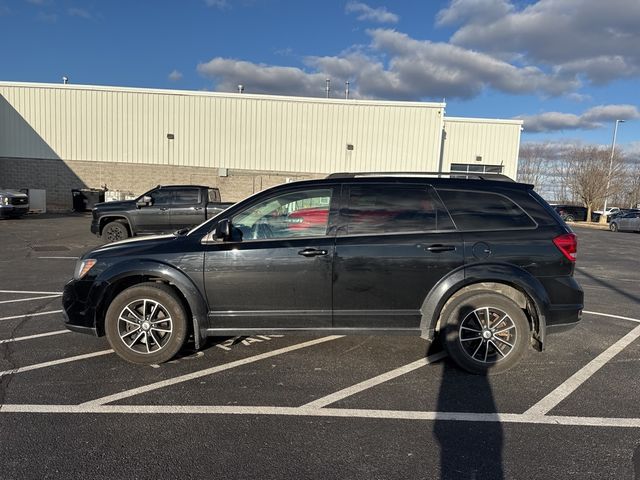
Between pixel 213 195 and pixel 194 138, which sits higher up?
pixel 194 138

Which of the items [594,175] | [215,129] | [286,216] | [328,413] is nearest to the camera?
[328,413]

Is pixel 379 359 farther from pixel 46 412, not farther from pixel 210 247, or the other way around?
pixel 46 412

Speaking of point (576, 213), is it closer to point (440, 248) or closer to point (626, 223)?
point (626, 223)

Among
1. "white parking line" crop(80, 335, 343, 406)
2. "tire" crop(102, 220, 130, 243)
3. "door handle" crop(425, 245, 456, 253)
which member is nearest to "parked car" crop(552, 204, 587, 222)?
"tire" crop(102, 220, 130, 243)

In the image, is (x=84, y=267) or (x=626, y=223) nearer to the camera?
(x=84, y=267)

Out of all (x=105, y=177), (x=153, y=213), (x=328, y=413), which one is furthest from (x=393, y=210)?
(x=105, y=177)

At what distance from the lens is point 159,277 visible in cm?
414

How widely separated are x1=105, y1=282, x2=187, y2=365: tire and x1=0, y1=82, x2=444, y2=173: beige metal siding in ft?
75.3

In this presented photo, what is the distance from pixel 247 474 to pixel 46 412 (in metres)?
1.79

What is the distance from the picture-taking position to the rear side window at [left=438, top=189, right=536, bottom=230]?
420cm

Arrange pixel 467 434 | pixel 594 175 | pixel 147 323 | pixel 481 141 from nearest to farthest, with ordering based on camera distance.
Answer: pixel 467 434, pixel 147 323, pixel 481 141, pixel 594 175

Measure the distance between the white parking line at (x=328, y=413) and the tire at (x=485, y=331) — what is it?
773 mm

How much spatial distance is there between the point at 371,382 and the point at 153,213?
32.5 ft

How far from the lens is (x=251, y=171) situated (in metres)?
26.6
